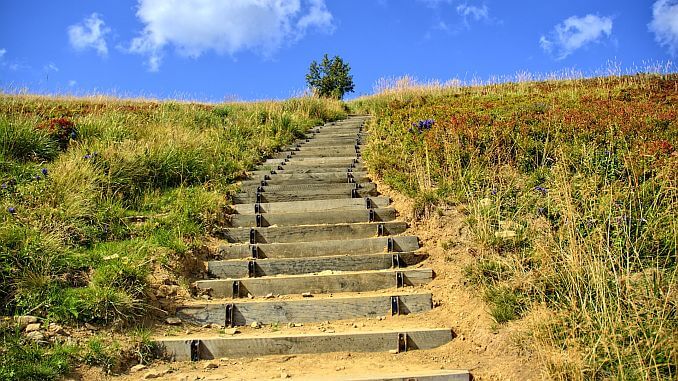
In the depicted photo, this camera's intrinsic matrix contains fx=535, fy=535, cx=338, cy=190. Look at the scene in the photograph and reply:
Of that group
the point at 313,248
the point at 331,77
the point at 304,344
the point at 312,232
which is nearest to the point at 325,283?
the point at 313,248

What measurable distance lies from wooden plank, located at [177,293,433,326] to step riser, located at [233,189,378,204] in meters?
3.14

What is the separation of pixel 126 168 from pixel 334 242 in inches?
140

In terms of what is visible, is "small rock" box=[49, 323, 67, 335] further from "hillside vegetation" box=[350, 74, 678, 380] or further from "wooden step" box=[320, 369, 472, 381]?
"hillside vegetation" box=[350, 74, 678, 380]

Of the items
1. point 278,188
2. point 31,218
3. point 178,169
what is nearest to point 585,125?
point 278,188

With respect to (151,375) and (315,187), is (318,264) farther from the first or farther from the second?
(315,187)

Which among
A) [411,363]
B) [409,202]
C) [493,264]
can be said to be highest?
[409,202]

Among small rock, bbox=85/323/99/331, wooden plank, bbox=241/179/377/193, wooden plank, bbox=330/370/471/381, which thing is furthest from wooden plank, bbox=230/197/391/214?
wooden plank, bbox=330/370/471/381

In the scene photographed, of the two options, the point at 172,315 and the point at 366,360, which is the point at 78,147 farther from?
the point at 366,360

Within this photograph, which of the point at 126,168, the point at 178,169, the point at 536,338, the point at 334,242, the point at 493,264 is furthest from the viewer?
the point at 178,169

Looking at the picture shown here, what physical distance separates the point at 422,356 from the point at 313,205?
148 inches

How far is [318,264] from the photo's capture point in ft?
20.3

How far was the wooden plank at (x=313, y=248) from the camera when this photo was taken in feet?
21.5

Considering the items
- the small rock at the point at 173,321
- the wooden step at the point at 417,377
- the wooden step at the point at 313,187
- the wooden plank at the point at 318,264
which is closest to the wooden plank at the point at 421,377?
the wooden step at the point at 417,377

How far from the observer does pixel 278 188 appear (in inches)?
344
